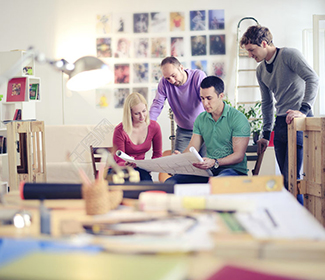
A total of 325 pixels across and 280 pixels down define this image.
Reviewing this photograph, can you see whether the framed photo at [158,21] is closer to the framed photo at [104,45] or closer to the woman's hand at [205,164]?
the framed photo at [104,45]

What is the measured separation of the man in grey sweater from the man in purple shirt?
47 centimetres

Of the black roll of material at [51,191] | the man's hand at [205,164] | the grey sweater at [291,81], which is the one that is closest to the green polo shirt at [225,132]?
the man's hand at [205,164]

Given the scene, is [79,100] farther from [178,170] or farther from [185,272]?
[185,272]

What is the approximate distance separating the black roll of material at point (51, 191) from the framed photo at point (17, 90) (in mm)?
3551

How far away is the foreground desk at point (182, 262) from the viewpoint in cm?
63

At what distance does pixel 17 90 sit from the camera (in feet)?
15.1

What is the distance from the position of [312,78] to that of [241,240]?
1680 millimetres

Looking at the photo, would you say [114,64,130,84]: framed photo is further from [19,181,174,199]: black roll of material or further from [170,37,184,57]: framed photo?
[19,181,174,199]: black roll of material

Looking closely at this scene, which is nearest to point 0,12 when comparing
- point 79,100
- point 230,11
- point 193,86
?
point 79,100

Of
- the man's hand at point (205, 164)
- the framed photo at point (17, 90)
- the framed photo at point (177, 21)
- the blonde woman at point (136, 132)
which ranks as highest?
the framed photo at point (177, 21)

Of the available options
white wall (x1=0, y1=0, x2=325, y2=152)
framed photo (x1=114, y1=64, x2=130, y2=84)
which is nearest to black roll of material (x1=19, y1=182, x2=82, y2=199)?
white wall (x1=0, y1=0, x2=325, y2=152)

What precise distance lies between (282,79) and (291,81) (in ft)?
0.18

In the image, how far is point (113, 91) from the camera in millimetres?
5008

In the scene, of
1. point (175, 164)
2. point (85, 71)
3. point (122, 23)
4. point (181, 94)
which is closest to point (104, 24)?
point (122, 23)
